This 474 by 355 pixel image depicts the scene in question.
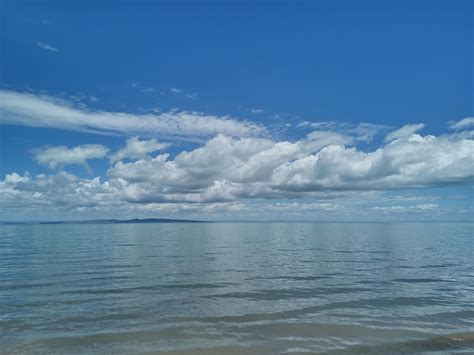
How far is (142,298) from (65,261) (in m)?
24.9

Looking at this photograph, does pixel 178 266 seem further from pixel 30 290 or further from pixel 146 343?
pixel 146 343

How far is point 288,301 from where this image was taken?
84.8 feet

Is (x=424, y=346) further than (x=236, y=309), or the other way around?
(x=236, y=309)

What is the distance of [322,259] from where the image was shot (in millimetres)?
48656

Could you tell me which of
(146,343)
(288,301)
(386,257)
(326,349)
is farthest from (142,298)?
(386,257)

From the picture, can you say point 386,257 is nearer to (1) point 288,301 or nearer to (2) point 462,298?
(2) point 462,298

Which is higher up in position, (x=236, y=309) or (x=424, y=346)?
(x=236, y=309)

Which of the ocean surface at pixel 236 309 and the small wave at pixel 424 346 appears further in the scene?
the ocean surface at pixel 236 309

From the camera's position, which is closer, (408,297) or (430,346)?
(430,346)

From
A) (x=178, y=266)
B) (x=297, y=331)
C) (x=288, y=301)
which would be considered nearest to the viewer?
(x=297, y=331)

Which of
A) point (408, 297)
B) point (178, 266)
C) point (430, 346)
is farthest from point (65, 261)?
point (430, 346)

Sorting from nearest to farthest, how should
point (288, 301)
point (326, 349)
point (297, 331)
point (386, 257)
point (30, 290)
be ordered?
point (326, 349) → point (297, 331) → point (288, 301) → point (30, 290) → point (386, 257)

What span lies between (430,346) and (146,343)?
13.7 meters

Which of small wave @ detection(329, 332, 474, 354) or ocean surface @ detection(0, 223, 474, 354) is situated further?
ocean surface @ detection(0, 223, 474, 354)
